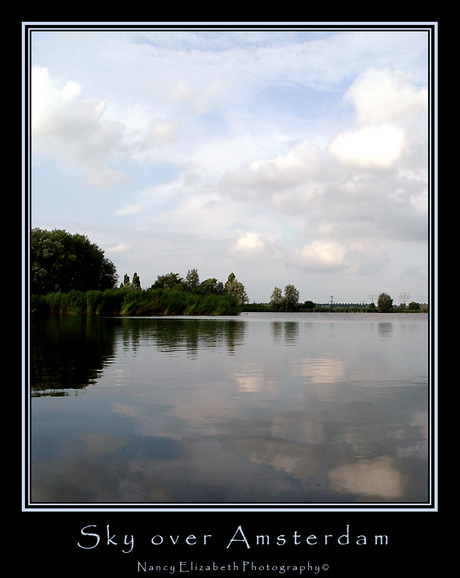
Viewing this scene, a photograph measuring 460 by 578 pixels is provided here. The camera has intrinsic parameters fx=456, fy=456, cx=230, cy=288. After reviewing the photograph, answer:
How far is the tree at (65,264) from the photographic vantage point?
1537 inches

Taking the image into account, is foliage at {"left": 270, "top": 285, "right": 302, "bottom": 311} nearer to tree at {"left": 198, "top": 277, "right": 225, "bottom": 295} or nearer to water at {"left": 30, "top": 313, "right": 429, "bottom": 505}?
tree at {"left": 198, "top": 277, "right": 225, "bottom": 295}

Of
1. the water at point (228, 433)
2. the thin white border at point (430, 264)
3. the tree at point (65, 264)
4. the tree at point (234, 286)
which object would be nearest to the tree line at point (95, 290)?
the tree at point (65, 264)

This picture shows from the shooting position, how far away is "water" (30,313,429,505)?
3.24 meters

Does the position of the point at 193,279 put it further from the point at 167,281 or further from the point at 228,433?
the point at 228,433

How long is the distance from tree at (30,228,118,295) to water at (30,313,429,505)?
1278 inches

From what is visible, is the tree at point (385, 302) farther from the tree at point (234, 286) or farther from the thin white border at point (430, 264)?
the thin white border at point (430, 264)

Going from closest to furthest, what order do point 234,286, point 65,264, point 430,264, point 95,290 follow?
point 430,264
point 95,290
point 65,264
point 234,286

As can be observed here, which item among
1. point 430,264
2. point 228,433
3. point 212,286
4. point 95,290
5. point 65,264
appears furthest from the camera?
point 212,286

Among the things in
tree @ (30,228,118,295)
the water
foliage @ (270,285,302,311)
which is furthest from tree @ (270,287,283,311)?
the water

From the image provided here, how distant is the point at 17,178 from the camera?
2984mm

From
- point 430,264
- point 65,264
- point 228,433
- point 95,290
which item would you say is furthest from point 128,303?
point 430,264

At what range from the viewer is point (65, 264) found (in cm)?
4069

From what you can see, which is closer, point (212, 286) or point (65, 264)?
point (65, 264)

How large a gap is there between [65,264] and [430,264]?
40.9 meters
